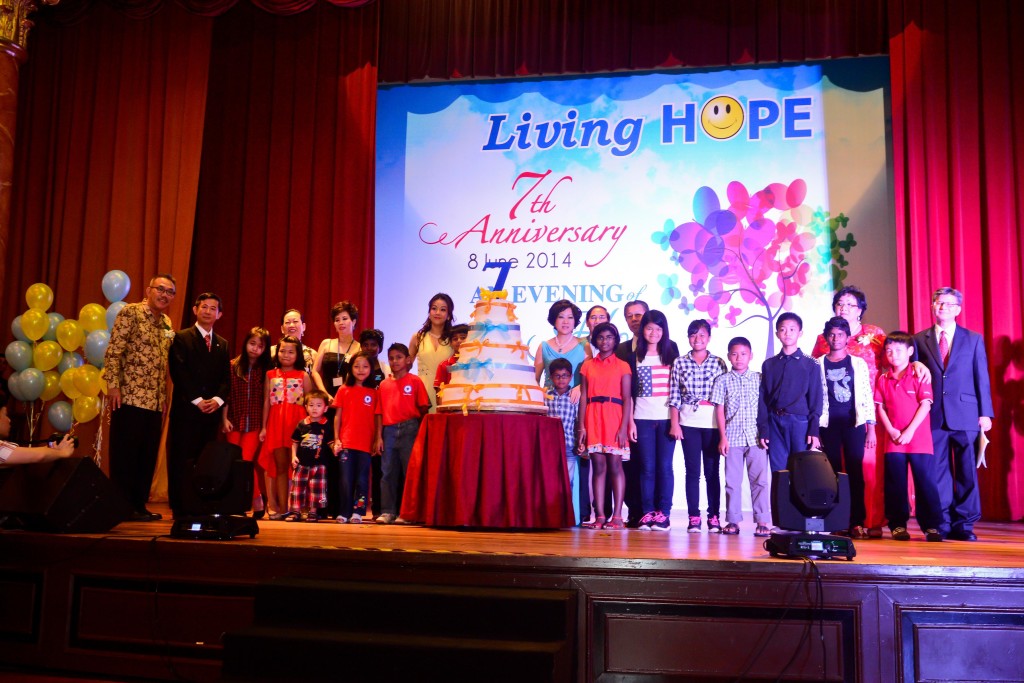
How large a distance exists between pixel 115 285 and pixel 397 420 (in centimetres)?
359

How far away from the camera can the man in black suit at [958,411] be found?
549cm

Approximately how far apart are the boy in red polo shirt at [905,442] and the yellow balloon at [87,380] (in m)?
6.02

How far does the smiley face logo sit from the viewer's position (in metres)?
7.94

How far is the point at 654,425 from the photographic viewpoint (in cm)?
576

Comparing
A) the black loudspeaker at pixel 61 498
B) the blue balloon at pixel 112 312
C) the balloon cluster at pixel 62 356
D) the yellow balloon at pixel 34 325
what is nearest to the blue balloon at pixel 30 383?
the balloon cluster at pixel 62 356

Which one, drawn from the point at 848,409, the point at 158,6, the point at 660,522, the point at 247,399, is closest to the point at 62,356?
the point at 247,399

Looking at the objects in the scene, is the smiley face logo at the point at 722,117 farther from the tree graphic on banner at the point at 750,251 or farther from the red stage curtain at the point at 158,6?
the red stage curtain at the point at 158,6

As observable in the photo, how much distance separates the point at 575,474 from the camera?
19.6 ft

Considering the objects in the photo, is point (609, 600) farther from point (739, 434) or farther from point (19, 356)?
point (19, 356)

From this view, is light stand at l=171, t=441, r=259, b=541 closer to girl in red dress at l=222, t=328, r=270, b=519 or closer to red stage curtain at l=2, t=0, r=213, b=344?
girl in red dress at l=222, t=328, r=270, b=519

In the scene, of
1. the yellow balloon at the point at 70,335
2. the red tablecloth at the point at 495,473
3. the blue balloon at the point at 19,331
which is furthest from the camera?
the blue balloon at the point at 19,331

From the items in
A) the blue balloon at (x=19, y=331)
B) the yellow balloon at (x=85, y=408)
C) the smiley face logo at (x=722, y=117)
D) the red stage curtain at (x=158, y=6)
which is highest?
the red stage curtain at (x=158, y=6)

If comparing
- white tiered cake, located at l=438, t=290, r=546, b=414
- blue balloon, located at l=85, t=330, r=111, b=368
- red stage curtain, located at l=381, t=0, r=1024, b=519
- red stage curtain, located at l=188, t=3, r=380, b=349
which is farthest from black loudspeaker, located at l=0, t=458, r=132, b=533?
red stage curtain, located at l=381, t=0, r=1024, b=519

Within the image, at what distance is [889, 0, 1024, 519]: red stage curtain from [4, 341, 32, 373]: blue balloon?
24.2ft
